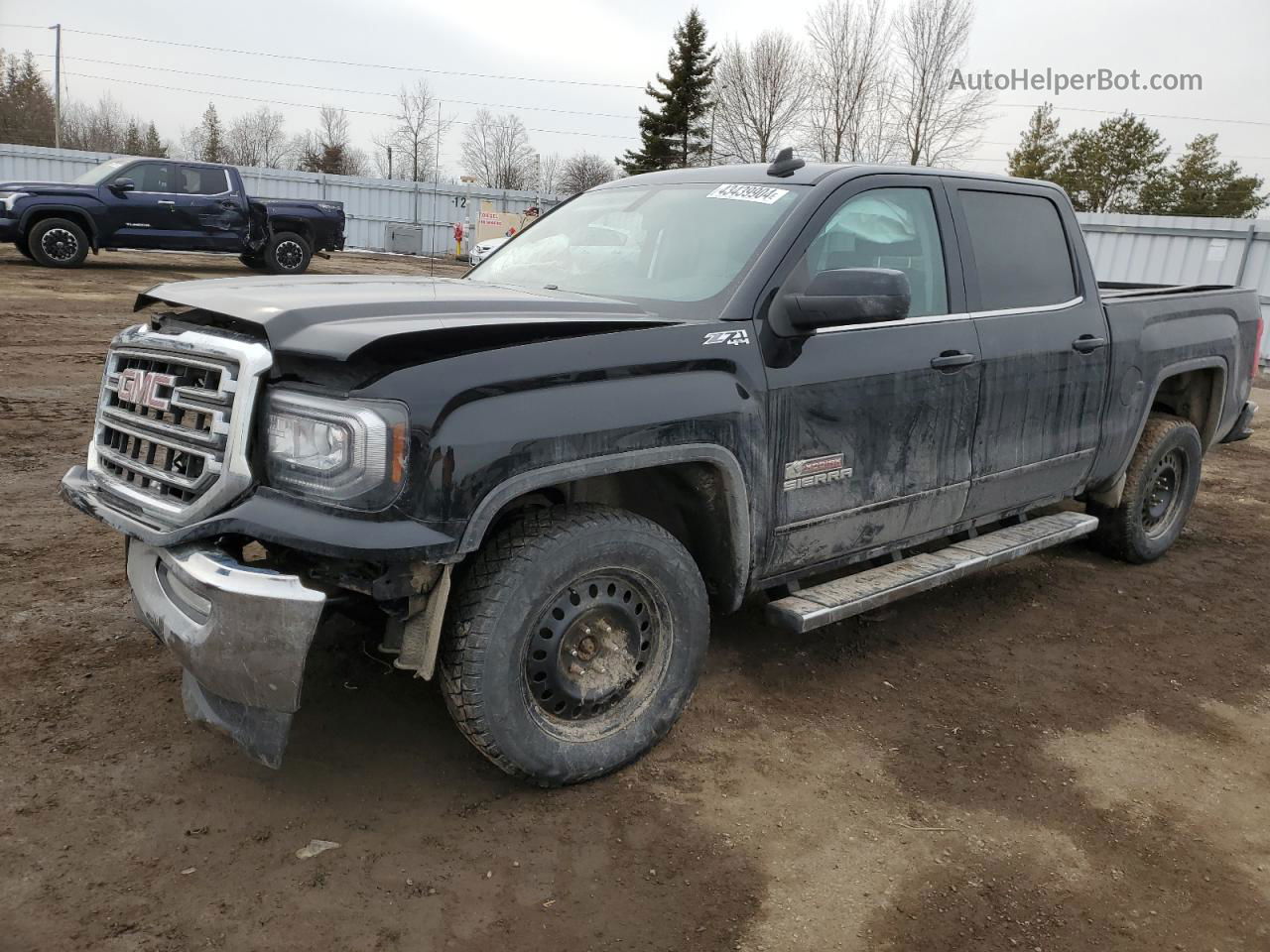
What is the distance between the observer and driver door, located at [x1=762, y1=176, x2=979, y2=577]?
329cm

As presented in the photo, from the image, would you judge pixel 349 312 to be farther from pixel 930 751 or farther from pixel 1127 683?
pixel 1127 683

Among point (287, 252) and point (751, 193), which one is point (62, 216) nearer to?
point (287, 252)

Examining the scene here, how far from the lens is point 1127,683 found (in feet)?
13.1

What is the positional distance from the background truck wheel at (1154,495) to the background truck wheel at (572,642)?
319cm

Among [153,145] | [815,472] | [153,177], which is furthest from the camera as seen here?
[153,145]

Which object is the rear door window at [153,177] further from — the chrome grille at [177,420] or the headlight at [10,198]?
the chrome grille at [177,420]

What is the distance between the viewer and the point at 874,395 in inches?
137

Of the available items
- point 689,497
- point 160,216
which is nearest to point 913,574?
point 689,497

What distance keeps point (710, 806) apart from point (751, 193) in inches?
85.7

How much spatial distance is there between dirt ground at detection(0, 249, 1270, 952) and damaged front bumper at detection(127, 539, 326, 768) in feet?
1.01

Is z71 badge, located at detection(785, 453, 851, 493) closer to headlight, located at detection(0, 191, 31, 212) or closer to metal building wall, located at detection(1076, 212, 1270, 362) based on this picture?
headlight, located at detection(0, 191, 31, 212)

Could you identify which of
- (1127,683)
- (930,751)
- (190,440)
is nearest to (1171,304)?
(1127,683)

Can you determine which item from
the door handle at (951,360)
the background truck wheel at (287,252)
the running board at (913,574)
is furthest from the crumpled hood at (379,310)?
the background truck wheel at (287,252)

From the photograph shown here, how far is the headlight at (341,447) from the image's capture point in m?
2.40
